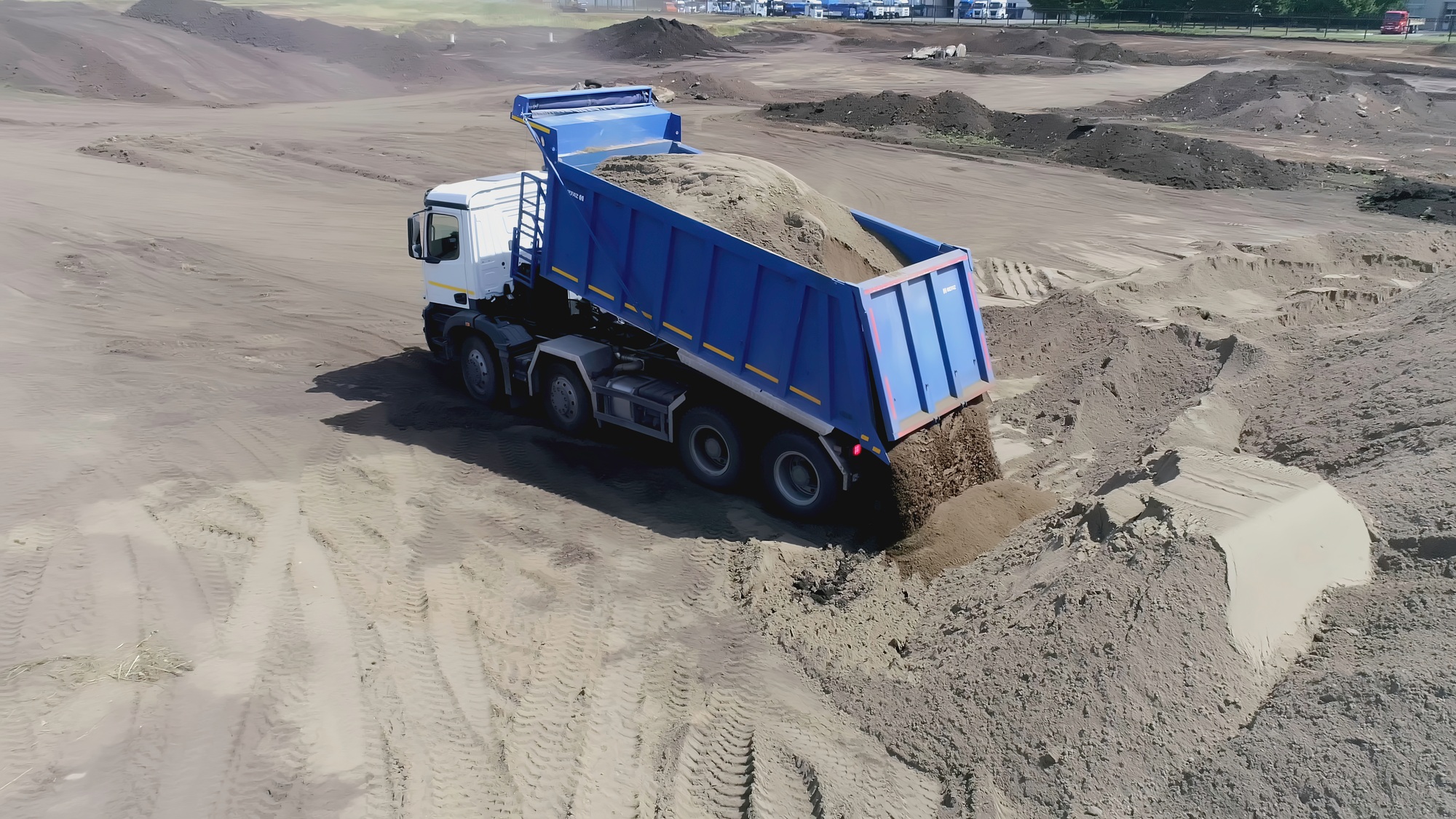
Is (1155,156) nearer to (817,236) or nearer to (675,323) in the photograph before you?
(817,236)

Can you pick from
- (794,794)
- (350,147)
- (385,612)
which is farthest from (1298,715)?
(350,147)

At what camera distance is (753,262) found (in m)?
8.56

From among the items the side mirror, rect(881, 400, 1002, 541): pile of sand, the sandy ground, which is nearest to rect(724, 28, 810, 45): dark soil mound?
the sandy ground

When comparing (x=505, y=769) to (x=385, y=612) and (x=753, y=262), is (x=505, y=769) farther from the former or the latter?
(x=753, y=262)

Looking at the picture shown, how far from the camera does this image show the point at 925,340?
8.40 meters

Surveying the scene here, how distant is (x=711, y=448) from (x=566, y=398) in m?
2.14

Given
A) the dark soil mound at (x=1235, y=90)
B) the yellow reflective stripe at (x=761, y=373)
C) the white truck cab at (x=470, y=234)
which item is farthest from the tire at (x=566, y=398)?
the dark soil mound at (x=1235, y=90)

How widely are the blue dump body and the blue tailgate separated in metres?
0.01

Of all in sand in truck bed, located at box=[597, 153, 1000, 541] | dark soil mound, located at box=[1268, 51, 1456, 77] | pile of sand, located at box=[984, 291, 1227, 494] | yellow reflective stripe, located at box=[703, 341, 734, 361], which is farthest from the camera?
dark soil mound, located at box=[1268, 51, 1456, 77]

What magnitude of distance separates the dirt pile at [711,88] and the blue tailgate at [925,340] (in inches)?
1264

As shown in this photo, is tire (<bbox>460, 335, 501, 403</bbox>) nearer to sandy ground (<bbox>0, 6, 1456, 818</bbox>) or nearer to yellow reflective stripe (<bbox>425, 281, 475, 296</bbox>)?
sandy ground (<bbox>0, 6, 1456, 818</bbox>)

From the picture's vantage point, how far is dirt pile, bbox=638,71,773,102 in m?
39.4

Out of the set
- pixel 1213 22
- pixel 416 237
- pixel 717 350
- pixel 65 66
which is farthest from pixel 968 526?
pixel 1213 22

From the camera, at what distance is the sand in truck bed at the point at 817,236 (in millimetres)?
8477
